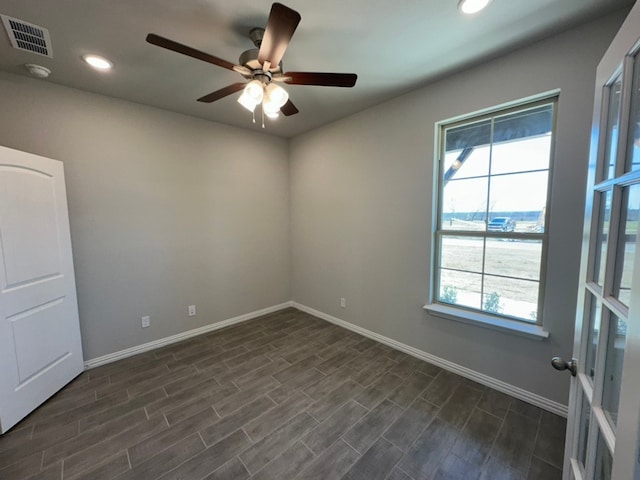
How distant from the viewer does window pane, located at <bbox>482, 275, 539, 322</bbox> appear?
Result: 207cm

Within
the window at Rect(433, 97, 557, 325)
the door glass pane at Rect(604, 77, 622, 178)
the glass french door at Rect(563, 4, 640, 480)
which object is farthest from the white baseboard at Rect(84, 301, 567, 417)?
the door glass pane at Rect(604, 77, 622, 178)

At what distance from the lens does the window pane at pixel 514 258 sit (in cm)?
203

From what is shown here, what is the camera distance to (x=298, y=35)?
1.75m

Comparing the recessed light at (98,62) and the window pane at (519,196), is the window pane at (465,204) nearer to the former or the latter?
the window pane at (519,196)

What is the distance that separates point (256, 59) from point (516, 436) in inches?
118

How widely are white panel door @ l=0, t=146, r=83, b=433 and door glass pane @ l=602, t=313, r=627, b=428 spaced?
10.6 feet

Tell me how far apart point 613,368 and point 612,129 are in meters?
0.79

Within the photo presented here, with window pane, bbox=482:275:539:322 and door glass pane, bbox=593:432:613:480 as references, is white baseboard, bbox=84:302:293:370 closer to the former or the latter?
window pane, bbox=482:275:539:322

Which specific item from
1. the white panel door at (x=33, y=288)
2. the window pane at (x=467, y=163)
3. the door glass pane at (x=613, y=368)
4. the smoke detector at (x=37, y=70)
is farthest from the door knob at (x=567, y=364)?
the smoke detector at (x=37, y=70)

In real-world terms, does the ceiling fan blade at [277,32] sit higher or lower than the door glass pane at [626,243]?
higher

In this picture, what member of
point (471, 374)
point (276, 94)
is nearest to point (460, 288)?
point (471, 374)

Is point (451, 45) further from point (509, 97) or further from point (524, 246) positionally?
point (524, 246)

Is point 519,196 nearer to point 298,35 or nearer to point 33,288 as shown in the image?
point 298,35

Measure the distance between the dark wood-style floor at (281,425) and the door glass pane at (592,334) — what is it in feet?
3.31
